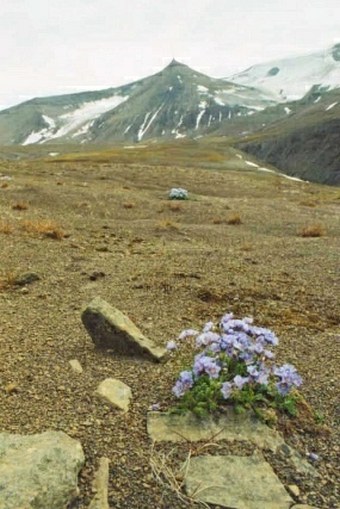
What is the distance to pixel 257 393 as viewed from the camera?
640 cm

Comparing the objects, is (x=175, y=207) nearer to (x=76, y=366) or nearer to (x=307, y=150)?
(x=76, y=366)

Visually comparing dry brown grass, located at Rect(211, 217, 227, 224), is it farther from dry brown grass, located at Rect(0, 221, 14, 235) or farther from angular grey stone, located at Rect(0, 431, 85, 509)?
angular grey stone, located at Rect(0, 431, 85, 509)

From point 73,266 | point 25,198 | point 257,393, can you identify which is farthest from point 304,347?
point 25,198

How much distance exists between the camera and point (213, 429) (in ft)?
19.5

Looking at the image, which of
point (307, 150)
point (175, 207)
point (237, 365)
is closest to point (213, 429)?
point (237, 365)

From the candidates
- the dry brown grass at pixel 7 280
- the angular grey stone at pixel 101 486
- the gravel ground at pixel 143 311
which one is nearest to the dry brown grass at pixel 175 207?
the gravel ground at pixel 143 311

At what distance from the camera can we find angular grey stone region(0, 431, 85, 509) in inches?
176

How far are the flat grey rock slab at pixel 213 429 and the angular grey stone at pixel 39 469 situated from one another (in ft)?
3.35

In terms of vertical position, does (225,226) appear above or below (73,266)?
below

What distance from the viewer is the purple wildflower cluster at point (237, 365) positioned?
6.18 m

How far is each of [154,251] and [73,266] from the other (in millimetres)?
3782

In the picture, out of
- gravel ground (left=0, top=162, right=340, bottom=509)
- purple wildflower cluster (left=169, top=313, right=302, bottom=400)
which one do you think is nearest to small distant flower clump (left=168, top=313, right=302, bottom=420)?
purple wildflower cluster (left=169, top=313, right=302, bottom=400)

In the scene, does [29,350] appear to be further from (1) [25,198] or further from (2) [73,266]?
(1) [25,198]

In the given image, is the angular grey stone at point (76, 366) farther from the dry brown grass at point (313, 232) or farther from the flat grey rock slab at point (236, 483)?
the dry brown grass at point (313, 232)
